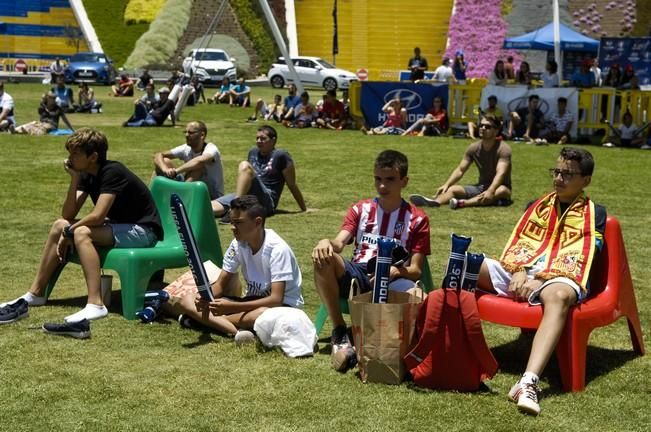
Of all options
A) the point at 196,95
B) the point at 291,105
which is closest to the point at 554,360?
the point at 291,105

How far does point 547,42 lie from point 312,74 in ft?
41.5

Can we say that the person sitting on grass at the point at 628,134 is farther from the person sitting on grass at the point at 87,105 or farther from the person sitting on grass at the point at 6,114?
the person sitting on grass at the point at 87,105

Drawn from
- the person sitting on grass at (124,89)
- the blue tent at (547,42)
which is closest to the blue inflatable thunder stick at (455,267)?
the blue tent at (547,42)

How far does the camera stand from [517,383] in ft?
16.5

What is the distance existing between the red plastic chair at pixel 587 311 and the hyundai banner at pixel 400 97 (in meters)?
16.9

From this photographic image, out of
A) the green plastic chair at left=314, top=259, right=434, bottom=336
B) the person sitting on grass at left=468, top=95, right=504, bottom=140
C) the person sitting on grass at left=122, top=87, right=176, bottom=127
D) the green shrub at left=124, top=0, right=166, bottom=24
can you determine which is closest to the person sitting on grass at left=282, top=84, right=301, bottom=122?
the person sitting on grass at left=122, top=87, right=176, bottom=127

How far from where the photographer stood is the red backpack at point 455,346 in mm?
5066

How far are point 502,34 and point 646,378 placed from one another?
1804 inches

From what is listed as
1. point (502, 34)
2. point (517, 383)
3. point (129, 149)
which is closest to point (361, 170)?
point (129, 149)

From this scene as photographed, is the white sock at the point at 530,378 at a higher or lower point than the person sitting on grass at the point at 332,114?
higher

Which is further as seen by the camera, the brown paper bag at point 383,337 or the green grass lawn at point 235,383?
the brown paper bag at point 383,337

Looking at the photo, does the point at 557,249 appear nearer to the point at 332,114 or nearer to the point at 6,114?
the point at 6,114

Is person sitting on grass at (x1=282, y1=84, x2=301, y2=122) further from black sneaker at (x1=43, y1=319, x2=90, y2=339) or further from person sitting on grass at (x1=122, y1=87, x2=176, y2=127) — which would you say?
black sneaker at (x1=43, y1=319, x2=90, y2=339)

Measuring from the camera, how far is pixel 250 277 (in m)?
6.14
